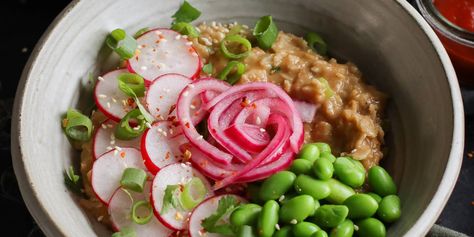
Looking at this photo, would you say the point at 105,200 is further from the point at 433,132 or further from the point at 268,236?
the point at 433,132

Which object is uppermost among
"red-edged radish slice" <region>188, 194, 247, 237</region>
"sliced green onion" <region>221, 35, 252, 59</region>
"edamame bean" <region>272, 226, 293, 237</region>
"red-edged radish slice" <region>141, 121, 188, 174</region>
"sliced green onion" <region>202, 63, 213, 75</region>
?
"sliced green onion" <region>221, 35, 252, 59</region>

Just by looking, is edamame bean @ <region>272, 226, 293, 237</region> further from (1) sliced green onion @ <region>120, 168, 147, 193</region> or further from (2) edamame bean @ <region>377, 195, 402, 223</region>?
(1) sliced green onion @ <region>120, 168, 147, 193</region>

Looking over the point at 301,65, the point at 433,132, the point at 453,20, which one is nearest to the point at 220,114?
the point at 301,65

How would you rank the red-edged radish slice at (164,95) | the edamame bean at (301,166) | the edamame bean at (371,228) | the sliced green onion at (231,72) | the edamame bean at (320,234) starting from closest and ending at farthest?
1. the edamame bean at (320,234)
2. the edamame bean at (371,228)
3. the edamame bean at (301,166)
4. the red-edged radish slice at (164,95)
5. the sliced green onion at (231,72)

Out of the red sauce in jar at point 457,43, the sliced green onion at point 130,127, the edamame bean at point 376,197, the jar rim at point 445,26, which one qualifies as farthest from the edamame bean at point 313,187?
the red sauce in jar at point 457,43

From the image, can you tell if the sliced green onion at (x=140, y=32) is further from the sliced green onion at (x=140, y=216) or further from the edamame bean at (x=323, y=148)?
the edamame bean at (x=323, y=148)

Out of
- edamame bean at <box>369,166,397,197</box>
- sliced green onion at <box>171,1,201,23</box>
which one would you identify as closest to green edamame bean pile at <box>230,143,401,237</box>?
edamame bean at <box>369,166,397,197</box>
